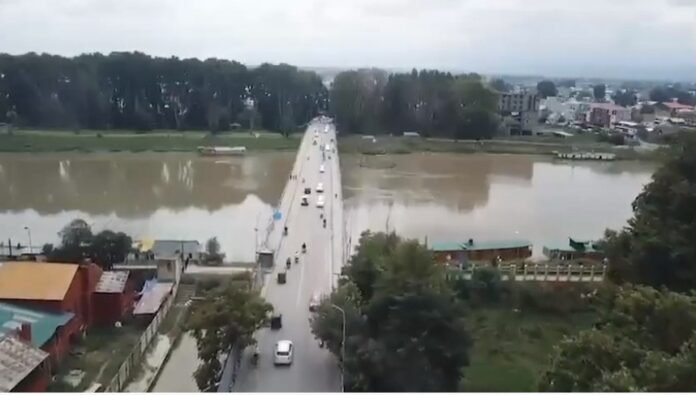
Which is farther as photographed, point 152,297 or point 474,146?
point 474,146

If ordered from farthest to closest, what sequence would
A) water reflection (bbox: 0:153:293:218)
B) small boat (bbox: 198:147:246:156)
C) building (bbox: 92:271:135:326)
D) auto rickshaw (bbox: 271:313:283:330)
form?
small boat (bbox: 198:147:246:156), water reflection (bbox: 0:153:293:218), building (bbox: 92:271:135:326), auto rickshaw (bbox: 271:313:283:330)

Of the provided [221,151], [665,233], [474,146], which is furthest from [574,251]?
[474,146]

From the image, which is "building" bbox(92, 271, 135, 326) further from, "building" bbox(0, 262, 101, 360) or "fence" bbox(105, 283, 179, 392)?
"fence" bbox(105, 283, 179, 392)

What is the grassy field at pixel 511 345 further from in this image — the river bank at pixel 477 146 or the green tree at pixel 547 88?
the green tree at pixel 547 88

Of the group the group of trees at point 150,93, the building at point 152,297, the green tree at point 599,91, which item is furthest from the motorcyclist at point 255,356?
the green tree at point 599,91

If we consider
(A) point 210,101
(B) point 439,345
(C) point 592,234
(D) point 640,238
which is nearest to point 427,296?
(B) point 439,345

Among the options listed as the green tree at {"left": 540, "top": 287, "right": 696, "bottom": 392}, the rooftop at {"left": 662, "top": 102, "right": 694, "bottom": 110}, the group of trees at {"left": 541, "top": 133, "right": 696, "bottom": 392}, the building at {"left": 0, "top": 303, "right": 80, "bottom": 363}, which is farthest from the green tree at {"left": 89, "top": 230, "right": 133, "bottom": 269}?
the rooftop at {"left": 662, "top": 102, "right": 694, "bottom": 110}

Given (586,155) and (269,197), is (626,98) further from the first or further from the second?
(269,197)
